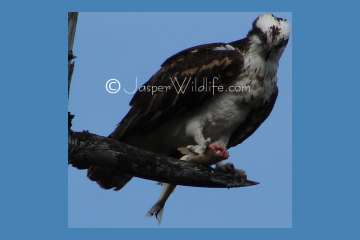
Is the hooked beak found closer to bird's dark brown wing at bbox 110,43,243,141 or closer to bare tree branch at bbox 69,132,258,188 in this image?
bird's dark brown wing at bbox 110,43,243,141

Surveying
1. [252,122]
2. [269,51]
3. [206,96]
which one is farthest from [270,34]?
[252,122]

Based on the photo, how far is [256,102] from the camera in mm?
9328

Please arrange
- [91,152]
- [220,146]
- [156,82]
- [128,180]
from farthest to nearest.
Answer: [128,180], [156,82], [220,146], [91,152]

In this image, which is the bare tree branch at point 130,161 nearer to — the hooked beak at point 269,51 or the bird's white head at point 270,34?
the hooked beak at point 269,51

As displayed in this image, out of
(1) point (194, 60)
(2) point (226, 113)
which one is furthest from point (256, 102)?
(1) point (194, 60)

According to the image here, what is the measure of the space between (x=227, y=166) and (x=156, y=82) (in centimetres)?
158

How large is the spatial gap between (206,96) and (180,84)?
399 mm

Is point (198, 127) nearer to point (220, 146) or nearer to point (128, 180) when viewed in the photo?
point (220, 146)

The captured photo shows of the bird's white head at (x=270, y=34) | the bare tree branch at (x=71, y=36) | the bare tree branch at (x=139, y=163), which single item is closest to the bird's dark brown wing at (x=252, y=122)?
the bird's white head at (x=270, y=34)

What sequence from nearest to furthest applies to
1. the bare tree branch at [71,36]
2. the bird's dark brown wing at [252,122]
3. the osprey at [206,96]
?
the bare tree branch at [71,36], the osprey at [206,96], the bird's dark brown wing at [252,122]

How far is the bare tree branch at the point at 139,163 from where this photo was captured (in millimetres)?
7914

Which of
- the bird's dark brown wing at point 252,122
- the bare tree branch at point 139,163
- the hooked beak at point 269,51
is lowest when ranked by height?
the bare tree branch at point 139,163

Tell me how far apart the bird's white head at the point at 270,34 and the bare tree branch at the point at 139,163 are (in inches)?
70.3

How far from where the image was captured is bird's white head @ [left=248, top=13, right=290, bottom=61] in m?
8.84
